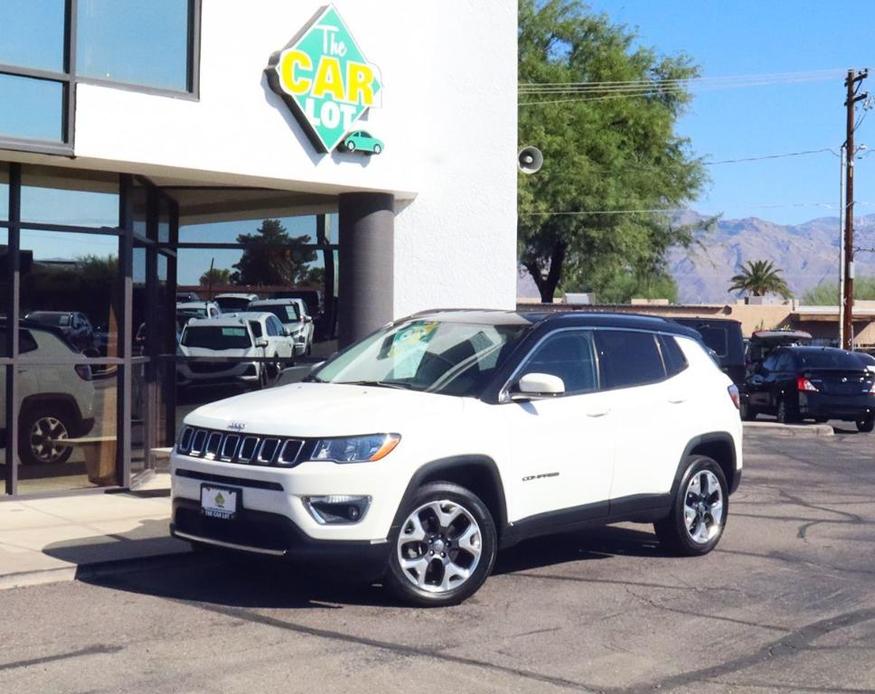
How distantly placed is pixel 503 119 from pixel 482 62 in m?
0.68

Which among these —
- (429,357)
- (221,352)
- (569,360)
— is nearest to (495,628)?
(429,357)

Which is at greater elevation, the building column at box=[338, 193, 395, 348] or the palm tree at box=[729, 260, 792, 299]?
the palm tree at box=[729, 260, 792, 299]

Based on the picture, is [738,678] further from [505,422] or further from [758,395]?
[758,395]

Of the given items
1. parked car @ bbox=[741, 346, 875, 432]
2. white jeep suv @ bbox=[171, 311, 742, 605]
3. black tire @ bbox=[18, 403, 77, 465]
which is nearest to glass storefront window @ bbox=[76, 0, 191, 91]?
black tire @ bbox=[18, 403, 77, 465]

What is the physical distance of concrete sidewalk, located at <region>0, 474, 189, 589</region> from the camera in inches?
336

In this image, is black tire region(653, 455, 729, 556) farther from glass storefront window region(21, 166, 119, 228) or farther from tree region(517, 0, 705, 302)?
tree region(517, 0, 705, 302)

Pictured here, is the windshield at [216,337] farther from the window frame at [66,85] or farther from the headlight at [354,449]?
the headlight at [354,449]

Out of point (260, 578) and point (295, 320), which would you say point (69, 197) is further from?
point (260, 578)

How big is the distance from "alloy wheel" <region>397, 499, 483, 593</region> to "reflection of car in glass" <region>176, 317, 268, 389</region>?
21.4ft

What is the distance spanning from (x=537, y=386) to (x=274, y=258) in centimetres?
646

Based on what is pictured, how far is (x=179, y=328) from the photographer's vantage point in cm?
1409

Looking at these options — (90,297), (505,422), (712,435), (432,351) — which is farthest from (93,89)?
(712,435)

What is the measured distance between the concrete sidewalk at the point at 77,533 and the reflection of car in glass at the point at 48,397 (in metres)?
0.54

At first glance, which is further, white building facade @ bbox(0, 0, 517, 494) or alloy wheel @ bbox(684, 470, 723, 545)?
white building facade @ bbox(0, 0, 517, 494)
